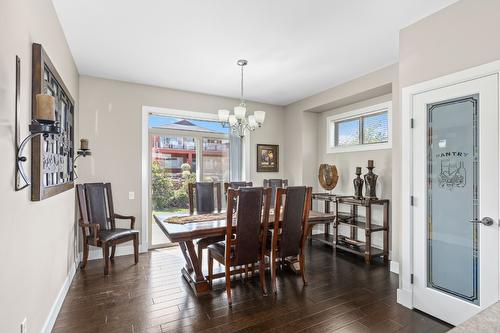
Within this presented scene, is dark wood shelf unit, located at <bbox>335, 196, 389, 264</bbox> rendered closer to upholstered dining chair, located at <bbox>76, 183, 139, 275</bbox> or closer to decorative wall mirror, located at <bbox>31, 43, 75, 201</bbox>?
upholstered dining chair, located at <bbox>76, 183, 139, 275</bbox>

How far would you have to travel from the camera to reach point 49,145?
216 centimetres

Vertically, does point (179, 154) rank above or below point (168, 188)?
above

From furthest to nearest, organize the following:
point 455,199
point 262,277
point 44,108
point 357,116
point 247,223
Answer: point 357,116
point 262,277
point 247,223
point 455,199
point 44,108

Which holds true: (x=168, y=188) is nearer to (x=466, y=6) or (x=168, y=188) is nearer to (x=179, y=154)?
(x=179, y=154)

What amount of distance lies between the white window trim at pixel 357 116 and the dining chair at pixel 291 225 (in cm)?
197

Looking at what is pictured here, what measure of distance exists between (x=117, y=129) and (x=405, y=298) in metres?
4.44

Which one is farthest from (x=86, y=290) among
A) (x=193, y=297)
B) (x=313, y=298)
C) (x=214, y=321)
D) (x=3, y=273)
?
(x=313, y=298)

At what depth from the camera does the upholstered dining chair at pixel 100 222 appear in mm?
3457

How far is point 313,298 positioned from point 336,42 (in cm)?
281

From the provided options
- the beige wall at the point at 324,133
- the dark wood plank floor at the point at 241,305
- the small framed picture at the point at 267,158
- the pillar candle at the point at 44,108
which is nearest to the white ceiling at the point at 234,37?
the beige wall at the point at 324,133

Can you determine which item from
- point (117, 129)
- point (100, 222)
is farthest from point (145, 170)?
point (100, 222)

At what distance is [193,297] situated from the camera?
2805 mm

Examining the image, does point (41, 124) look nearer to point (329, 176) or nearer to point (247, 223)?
point (247, 223)

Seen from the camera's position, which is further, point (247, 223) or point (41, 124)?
point (247, 223)
